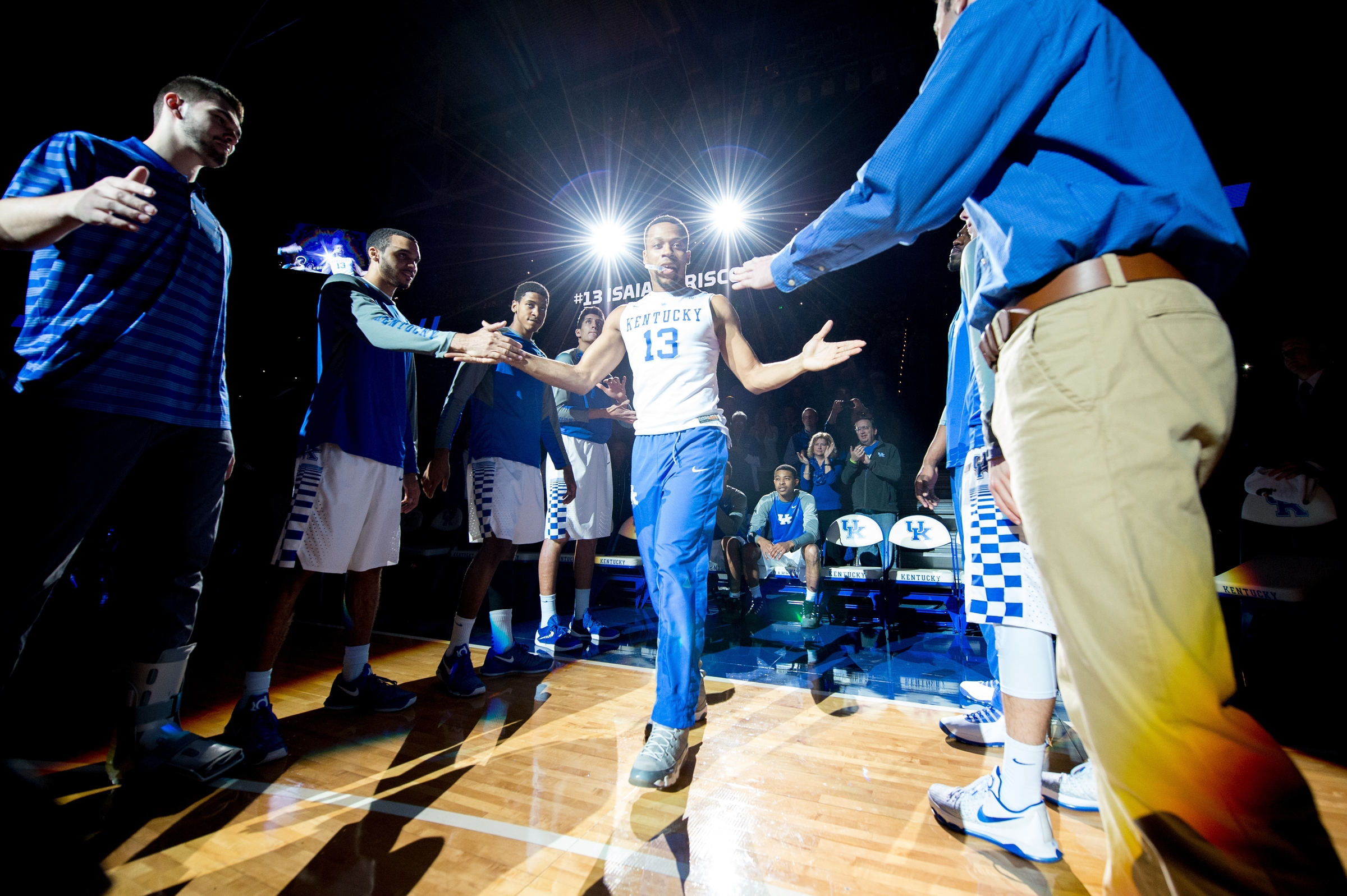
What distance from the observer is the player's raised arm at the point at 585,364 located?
7.86ft

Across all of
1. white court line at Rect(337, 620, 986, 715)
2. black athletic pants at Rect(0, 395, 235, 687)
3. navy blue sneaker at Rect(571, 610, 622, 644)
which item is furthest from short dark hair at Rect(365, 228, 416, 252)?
navy blue sneaker at Rect(571, 610, 622, 644)

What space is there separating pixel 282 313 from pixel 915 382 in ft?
34.0

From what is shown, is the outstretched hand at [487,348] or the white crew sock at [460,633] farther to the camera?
the white crew sock at [460,633]

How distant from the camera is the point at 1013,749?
60.2 inches

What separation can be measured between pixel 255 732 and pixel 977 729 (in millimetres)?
2763

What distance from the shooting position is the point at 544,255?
10.4 metres

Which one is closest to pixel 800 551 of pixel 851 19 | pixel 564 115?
pixel 851 19

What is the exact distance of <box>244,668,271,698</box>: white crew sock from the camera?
213 cm

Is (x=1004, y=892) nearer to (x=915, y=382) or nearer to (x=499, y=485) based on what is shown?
(x=499, y=485)

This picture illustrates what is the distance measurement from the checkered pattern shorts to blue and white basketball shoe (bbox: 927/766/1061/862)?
0.43 m

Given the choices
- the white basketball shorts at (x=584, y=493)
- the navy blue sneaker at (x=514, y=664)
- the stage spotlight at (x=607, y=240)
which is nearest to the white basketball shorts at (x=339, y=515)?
the navy blue sneaker at (x=514, y=664)

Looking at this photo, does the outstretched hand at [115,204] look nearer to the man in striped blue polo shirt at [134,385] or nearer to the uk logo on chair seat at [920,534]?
the man in striped blue polo shirt at [134,385]

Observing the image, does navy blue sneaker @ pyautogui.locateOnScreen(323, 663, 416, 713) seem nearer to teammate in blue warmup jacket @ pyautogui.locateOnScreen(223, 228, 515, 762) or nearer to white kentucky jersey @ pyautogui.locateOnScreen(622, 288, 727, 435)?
teammate in blue warmup jacket @ pyautogui.locateOnScreen(223, 228, 515, 762)

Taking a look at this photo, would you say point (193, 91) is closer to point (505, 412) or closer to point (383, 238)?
point (383, 238)
